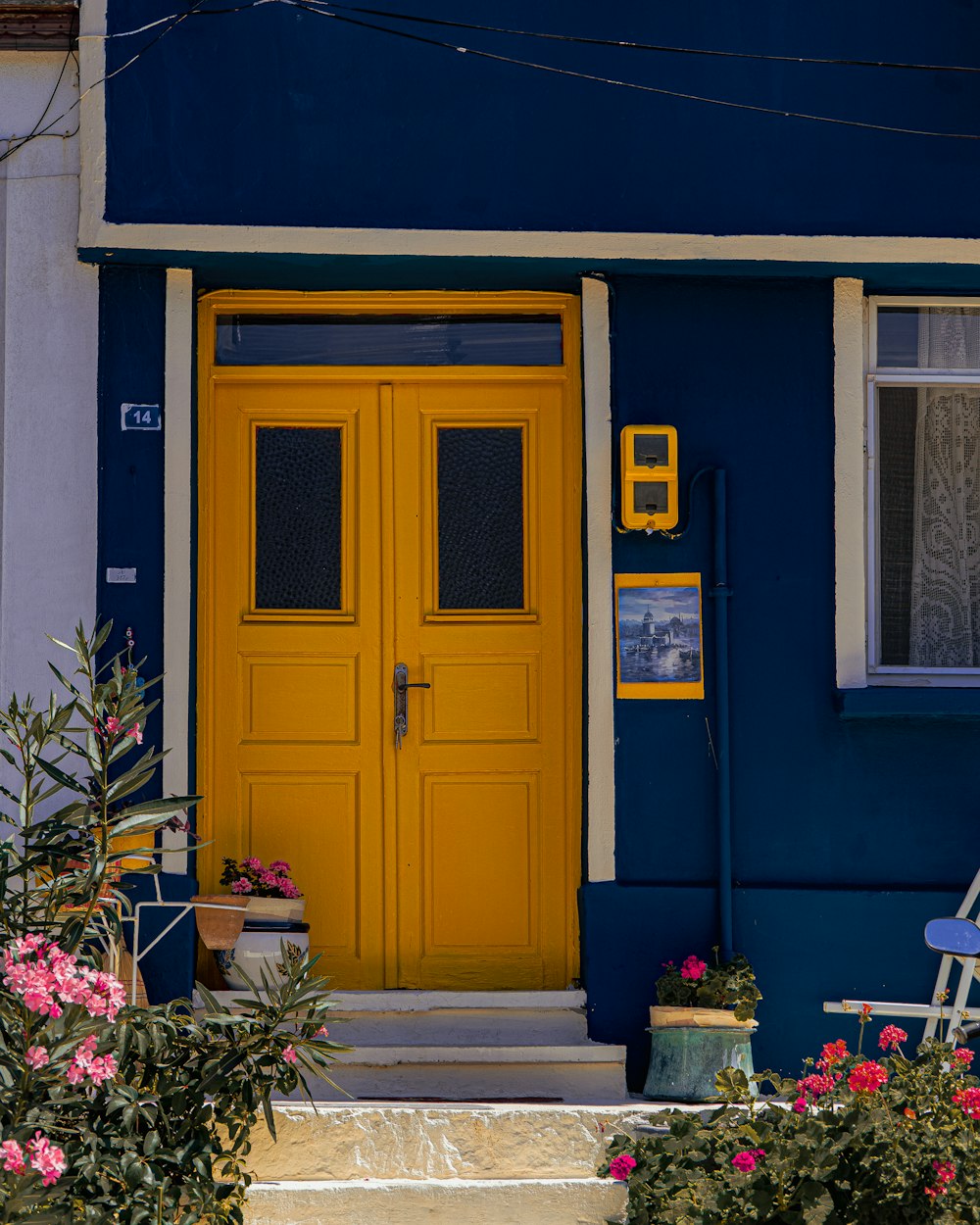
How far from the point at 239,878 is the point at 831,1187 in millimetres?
2641

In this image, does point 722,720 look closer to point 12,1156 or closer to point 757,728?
point 757,728

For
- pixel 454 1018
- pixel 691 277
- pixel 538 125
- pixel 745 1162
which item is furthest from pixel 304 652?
pixel 745 1162

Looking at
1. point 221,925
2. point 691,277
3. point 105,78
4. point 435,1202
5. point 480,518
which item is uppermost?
point 105,78

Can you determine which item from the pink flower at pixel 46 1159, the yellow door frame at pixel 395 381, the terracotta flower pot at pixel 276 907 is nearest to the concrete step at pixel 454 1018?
the yellow door frame at pixel 395 381

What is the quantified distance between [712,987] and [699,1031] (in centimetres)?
17

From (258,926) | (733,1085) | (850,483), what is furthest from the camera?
(850,483)

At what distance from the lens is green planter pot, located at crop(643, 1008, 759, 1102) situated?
5945 millimetres

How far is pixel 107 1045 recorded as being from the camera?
4609mm

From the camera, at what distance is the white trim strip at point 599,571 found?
20.7 ft

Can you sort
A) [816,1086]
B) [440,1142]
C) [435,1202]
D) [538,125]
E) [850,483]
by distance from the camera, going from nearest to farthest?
[816,1086] → [435,1202] → [440,1142] → [538,125] → [850,483]

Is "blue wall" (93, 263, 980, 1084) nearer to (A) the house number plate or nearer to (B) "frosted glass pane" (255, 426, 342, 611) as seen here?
(A) the house number plate

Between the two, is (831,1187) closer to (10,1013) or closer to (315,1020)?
(315,1020)

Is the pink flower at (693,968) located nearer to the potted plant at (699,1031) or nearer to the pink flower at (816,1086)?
the potted plant at (699,1031)

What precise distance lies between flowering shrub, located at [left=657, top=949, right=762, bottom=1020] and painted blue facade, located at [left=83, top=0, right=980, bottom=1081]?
167 millimetres
